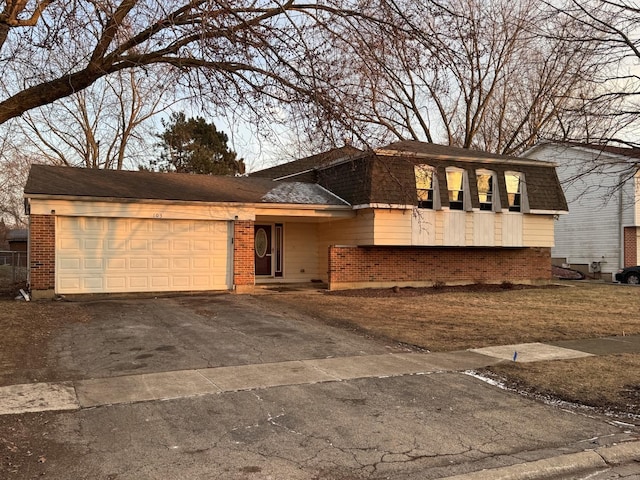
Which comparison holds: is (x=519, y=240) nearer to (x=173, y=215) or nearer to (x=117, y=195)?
(x=173, y=215)

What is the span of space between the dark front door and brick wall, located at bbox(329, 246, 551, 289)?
11.9 ft

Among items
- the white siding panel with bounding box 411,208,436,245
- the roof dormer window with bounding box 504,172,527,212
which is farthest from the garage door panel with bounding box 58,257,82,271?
the roof dormer window with bounding box 504,172,527,212

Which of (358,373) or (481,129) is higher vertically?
(481,129)

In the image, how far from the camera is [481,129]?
3606 cm

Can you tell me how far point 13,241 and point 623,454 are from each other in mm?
54607

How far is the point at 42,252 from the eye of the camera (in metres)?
14.7

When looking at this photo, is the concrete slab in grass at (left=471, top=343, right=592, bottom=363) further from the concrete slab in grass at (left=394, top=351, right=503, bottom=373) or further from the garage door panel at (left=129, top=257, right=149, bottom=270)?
the garage door panel at (left=129, top=257, right=149, bottom=270)

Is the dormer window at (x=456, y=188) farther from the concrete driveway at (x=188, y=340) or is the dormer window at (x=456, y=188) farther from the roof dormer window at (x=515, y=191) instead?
the concrete driveway at (x=188, y=340)

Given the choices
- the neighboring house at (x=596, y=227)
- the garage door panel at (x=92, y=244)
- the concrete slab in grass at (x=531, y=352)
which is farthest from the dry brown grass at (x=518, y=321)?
the neighboring house at (x=596, y=227)

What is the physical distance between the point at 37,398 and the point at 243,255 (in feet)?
36.5

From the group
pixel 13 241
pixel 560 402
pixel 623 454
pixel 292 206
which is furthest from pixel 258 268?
pixel 13 241

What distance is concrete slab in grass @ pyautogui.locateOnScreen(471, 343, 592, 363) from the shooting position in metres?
8.89

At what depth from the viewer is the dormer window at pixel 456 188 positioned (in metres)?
20.2

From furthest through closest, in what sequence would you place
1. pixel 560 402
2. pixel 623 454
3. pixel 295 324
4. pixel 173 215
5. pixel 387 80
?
1. pixel 173 215
2. pixel 295 324
3. pixel 387 80
4. pixel 560 402
5. pixel 623 454
